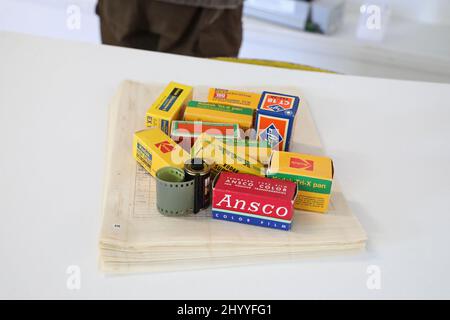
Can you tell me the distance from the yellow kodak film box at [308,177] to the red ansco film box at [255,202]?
0.07 ft

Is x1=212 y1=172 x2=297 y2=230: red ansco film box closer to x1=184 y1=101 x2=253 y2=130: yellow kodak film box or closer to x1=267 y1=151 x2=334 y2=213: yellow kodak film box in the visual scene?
x1=267 y1=151 x2=334 y2=213: yellow kodak film box

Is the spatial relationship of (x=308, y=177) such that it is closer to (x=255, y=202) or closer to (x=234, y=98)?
(x=255, y=202)

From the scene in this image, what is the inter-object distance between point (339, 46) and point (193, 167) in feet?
4.33

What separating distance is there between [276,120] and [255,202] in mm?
167

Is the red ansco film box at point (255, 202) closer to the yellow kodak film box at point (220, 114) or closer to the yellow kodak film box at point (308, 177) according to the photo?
the yellow kodak film box at point (308, 177)

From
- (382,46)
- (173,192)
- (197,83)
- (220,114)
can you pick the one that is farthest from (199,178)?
(382,46)

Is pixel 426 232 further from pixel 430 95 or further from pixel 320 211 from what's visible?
pixel 430 95

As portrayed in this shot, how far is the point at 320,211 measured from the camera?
2.57 feet

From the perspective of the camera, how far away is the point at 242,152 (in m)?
0.80

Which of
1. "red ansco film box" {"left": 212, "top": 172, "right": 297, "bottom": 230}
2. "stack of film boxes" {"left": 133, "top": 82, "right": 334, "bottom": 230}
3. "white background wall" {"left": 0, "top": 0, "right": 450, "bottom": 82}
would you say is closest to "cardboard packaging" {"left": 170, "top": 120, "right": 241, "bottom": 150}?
"stack of film boxes" {"left": 133, "top": 82, "right": 334, "bottom": 230}

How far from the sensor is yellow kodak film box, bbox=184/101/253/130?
88 cm
